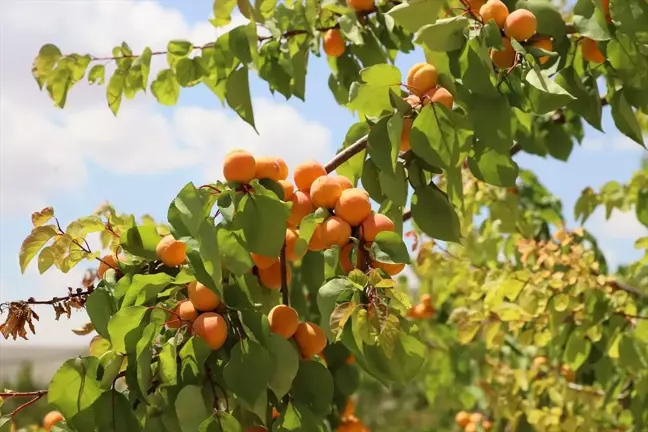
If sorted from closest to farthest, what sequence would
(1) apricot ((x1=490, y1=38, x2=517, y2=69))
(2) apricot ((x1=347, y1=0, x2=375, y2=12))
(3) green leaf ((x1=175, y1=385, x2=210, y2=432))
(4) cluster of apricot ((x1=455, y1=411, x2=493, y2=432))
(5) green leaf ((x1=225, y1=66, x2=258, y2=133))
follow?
1. (3) green leaf ((x1=175, y1=385, x2=210, y2=432))
2. (1) apricot ((x1=490, y1=38, x2=517, y2=69))
3. (5) green leaf ((x1=225, y1=66, x2=258, y2=133))
4. (2) apricot ((x1=347, y1=0, x2=375, y2=12))
5. (4) cluster of apricot ((x1=455, y1=411, x2=493, y2=432))

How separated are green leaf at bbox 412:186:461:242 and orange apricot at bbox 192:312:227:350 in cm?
22

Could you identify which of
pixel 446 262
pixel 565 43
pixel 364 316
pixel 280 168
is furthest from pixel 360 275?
pixel 446 262

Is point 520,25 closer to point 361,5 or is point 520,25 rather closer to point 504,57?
point 504,57

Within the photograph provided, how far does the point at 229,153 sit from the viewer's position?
2.06 ft

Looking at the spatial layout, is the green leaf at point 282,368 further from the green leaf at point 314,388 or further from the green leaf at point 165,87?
the green leaf at point 165,87

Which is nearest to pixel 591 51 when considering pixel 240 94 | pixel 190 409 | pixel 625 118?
pixel 625 118

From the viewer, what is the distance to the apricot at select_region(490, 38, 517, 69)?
80cm

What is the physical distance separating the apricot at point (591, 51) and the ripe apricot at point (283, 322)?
1.81ft

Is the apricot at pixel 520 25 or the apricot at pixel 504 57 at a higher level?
the apricot at pixel 520 25

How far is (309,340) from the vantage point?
25.2 inches

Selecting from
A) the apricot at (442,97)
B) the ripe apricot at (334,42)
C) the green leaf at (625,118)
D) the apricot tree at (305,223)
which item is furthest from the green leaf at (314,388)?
→ the ripe apricot at (334,42)

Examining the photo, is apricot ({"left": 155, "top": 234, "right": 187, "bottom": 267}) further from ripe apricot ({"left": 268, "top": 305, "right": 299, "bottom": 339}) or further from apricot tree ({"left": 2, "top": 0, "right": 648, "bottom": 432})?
ripe apricot ({"left": 268, "top": 305, "right": 299, "bottom": 339})

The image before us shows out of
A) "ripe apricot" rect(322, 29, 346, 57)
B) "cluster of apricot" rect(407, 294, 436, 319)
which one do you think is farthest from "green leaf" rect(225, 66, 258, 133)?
"cluster of apricot" rect(407, 294, 436, 319)

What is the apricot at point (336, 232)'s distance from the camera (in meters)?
0.62
